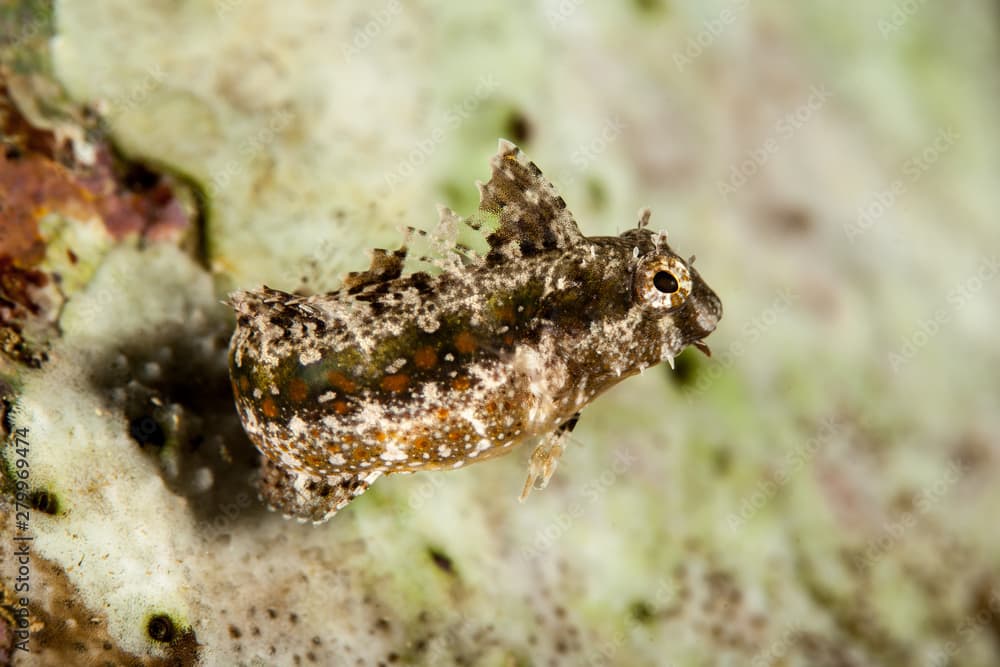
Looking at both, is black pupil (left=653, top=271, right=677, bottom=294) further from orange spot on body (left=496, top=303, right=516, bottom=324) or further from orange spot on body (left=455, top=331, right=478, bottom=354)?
orange spot on body (left=455, top=331, right=478, bottom=354)

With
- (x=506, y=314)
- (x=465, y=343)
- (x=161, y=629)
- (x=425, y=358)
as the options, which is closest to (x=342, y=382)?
(x=425, y=358)

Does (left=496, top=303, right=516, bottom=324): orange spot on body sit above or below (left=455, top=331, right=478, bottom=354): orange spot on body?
above

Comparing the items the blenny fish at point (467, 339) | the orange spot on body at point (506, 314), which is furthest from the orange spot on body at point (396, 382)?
the orange spot on body at point (506, 314)

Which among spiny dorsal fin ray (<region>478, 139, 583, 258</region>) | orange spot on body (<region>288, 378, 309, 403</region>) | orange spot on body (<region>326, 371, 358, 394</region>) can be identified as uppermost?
spiny dorsal fin ray (<region>478, 139, 583, 258</region>)

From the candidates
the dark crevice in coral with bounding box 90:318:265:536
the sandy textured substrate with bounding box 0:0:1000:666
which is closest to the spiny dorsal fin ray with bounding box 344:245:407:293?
the sandy textured substrate with bounding box 0:0:1000:666

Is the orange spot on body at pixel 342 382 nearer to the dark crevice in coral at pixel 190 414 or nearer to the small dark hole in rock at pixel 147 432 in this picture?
the dark crevice in coral at pixel 190 414

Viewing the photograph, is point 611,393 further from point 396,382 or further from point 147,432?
point 147,432
